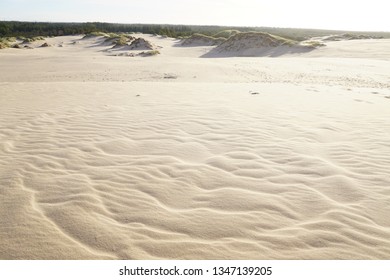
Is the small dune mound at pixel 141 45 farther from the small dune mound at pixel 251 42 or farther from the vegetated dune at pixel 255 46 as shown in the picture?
the small dune mound at pixel 251 42

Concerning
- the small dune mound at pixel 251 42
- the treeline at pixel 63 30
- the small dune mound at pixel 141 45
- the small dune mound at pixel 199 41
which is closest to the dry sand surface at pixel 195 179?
the small dune mound at pixel 251 42

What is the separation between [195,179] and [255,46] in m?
30.2

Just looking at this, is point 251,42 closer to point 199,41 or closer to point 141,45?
point 199,41

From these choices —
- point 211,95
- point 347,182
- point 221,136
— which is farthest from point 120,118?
point 347,182

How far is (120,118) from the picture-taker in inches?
261

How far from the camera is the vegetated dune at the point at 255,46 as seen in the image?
29641 millimetres

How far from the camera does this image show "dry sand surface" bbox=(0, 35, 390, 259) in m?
2.69

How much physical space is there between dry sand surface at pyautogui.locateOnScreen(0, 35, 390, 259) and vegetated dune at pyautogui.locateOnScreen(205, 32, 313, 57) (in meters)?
22.7

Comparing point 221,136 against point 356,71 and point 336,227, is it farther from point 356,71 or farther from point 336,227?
point 356,71

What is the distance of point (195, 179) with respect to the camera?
385 centimetres

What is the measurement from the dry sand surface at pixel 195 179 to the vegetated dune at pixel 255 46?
22.7 m

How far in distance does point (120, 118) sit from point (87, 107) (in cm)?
154
